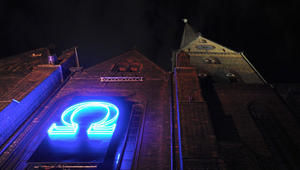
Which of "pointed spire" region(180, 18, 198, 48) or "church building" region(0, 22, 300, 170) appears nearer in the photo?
"church building" region(0, 22, 300, 170)

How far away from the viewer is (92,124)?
1266 centimetres

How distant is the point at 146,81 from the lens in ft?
61.3

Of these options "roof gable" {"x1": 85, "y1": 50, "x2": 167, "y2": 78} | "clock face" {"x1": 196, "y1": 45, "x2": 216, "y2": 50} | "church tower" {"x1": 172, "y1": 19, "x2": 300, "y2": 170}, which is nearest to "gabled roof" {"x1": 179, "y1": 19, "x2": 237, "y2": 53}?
"clock face" {"x1": 196, "y1": 45, "x2": 216, "y2": 50}

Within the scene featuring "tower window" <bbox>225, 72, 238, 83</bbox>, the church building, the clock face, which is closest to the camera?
the church building

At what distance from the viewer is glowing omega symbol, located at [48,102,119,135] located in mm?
12414

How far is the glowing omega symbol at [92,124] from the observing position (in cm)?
1241

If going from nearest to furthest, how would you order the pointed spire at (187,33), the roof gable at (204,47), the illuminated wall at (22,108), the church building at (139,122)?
the church building at (139,122), the illuminated wall at (22,108), the roof gable at (204,47), the pointed spire at (187,33)

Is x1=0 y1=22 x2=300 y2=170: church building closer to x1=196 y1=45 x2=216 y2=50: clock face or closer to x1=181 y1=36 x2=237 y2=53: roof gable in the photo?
x1=181 y1=36 x2=237 y2=53: roof gable

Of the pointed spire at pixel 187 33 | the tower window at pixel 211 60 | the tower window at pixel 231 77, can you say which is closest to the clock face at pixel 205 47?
the tower window at pixel 211 60

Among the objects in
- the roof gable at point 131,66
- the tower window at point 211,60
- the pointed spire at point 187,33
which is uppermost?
the pointed spire at point 187,33

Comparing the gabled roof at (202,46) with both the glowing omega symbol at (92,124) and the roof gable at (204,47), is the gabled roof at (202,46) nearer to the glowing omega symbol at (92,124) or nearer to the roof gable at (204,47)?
the roof gable at (204,47)

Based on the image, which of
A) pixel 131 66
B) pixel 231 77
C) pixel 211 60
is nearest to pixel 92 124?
pixel 131 66

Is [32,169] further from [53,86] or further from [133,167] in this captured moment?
[53,86]

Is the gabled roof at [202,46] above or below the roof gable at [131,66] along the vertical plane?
above
